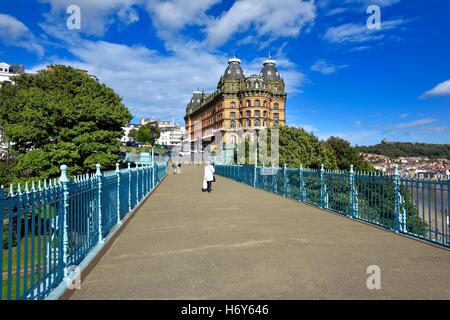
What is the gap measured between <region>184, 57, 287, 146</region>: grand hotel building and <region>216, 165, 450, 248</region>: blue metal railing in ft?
214

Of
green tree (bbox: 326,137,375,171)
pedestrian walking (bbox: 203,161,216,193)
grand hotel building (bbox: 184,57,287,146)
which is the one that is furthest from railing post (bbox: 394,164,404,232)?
grand hotel building (bbox: 184,57,287,146)

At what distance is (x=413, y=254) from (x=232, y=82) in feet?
286

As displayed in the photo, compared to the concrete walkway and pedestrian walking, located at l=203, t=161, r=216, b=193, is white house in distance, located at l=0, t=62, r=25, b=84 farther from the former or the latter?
the concrete walkway

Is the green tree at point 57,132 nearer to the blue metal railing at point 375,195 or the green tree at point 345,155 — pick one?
the blue metal railing at point 375,195

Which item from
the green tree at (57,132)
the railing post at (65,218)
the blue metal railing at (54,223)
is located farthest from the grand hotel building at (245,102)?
the railing post at (65,218)

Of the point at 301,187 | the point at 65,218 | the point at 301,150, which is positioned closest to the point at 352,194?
the point at 301,187

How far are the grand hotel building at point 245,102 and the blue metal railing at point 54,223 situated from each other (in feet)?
242

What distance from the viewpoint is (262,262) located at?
5594mm

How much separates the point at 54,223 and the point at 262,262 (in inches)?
122

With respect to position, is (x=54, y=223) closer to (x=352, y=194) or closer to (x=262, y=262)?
(x=262, y=262)

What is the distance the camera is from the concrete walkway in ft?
14.3
